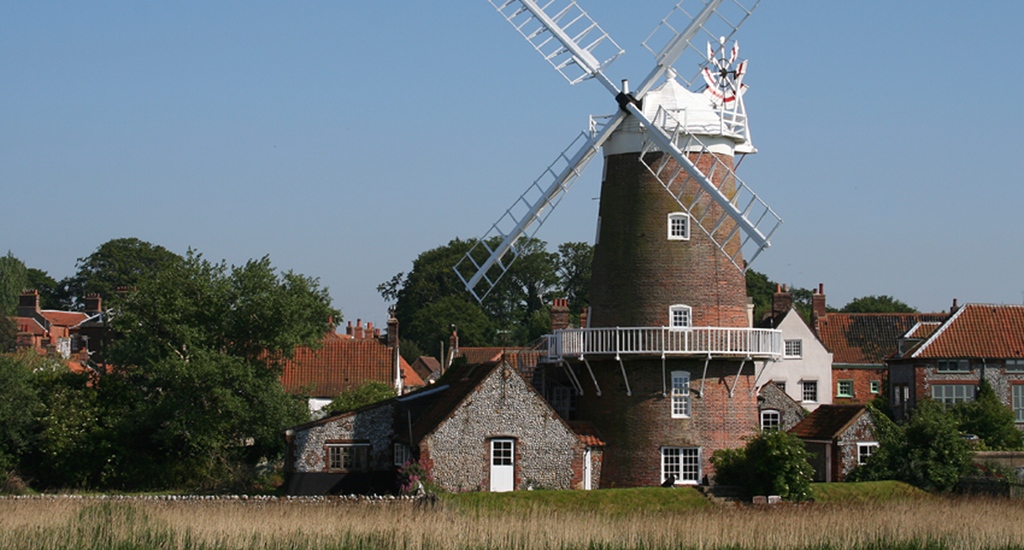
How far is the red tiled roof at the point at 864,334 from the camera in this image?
62625 mm

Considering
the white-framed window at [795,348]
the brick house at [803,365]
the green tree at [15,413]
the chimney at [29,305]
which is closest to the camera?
the green tree at [15,413]

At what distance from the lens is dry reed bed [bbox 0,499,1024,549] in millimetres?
26156

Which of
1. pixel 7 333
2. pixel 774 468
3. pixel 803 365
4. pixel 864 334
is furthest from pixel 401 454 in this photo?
pixel 7 333

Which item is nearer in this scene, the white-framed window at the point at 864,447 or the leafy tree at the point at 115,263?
the white-framed window at the point at 864,447

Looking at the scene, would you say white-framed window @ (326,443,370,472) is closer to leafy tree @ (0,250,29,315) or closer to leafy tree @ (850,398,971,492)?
leafy tree @ (850,398,971,492)

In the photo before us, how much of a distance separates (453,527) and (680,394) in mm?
11506

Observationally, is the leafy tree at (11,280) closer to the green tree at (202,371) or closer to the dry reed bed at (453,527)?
the green tree at (202,371)

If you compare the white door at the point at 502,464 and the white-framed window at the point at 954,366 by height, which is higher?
the white-framed window at the point at 954,366

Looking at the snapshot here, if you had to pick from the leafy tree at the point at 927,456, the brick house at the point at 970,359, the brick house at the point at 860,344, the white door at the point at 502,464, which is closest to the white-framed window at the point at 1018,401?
the brick house at the point at 970,359

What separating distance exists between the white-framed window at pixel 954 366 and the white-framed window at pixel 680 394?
62.7ft

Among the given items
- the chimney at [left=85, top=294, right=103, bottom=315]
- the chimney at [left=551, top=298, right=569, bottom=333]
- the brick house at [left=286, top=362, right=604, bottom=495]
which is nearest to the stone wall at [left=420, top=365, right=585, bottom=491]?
the brick house at [left=286, top=362, right=604, bottom=495]

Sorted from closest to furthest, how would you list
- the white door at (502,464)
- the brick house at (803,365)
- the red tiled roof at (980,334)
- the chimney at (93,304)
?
the white door at (502,464) < the red tiled roof at (980,334) < the brick house at (803,365) < the chimney at (93,304)

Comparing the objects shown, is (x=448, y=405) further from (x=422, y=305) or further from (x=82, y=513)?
(x=422, y=305)

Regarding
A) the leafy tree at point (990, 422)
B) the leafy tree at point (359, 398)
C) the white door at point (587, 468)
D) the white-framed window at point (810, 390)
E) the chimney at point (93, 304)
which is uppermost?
the chimney at point (93, 304)
